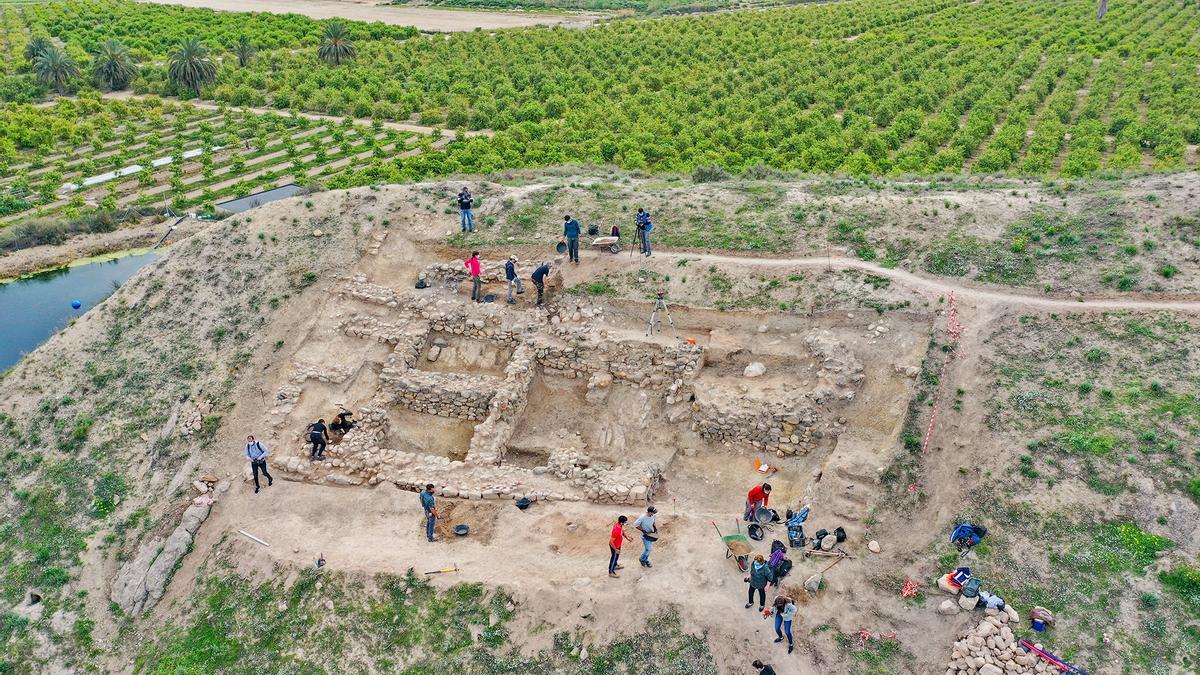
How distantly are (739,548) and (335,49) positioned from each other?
85.0 m

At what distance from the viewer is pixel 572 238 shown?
92.2 ft

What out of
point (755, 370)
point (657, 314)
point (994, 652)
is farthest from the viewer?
point (657, 314)

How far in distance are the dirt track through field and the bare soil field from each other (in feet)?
0.58

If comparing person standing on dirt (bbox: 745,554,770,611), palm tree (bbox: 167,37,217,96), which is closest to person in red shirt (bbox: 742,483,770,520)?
person standing on dirt (bbox: 745,554,770,611)

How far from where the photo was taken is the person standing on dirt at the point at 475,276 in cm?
2765

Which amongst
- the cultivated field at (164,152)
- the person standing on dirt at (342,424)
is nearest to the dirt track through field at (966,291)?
the person standing on dirt at (342,424)

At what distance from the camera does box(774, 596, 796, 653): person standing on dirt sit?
52.3 feet

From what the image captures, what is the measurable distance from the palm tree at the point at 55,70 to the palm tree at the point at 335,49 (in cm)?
2495

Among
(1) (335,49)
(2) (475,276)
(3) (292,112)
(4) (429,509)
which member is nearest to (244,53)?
(1) (335,49)

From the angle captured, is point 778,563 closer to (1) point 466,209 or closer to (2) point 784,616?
(2) point 784,616

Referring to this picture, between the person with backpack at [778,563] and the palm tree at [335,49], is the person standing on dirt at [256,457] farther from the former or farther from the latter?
the palm tree at [335,49]

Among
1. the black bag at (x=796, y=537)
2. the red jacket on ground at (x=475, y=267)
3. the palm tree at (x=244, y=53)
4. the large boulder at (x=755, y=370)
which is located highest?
the palm tree at (x=244, y=53)

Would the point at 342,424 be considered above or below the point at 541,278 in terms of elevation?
below

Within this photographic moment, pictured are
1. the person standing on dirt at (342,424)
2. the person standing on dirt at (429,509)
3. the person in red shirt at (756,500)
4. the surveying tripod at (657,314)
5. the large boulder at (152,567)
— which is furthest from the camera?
the surveying tripod at (657,314)
